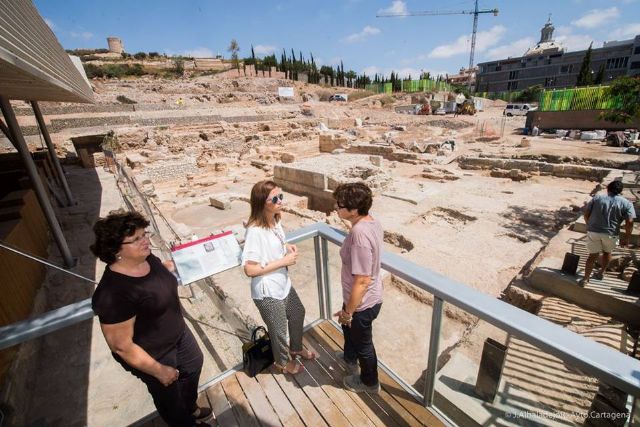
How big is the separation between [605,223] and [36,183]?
9.05 m

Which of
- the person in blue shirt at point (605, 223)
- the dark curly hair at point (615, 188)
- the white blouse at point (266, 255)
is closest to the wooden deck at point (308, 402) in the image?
the white blouse at point (266, 255)

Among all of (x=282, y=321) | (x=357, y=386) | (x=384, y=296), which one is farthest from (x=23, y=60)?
(x=384, y=296)

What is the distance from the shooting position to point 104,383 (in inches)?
128

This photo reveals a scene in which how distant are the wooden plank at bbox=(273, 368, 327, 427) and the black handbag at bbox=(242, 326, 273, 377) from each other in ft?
0.45

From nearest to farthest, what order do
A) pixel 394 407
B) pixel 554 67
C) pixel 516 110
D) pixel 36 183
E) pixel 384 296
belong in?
pixel 394 407, pixel 36 183, pixel 384 296, pixel 516 110, pixel 554 67

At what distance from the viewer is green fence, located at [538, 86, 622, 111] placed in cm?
2116

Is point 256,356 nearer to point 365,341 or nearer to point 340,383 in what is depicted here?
point 340,383

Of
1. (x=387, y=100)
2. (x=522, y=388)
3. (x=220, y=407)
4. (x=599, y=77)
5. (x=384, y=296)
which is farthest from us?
(x=387, y=100)

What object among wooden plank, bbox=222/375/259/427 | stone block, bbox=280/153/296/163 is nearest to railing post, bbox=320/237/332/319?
wooden plank, bbox=222/375/259/427

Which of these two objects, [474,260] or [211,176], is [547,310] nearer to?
[474,260]

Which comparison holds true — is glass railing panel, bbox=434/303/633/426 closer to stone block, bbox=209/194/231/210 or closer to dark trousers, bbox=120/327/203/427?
dark trousers, bbox=120/327/203/427

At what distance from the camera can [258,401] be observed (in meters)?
2.24

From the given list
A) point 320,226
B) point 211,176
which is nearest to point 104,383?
point 320,226

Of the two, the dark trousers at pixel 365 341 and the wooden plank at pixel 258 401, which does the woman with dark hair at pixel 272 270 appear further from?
the dark trousers at pixel 365 341
